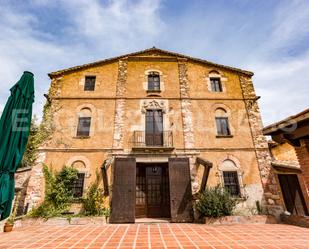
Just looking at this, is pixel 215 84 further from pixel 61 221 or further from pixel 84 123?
pixel 61 221

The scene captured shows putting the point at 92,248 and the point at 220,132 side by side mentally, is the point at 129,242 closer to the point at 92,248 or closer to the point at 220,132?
the point at 92,248

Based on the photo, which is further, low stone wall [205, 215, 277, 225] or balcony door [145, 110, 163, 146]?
balcony door [145, 110, 163, 146]

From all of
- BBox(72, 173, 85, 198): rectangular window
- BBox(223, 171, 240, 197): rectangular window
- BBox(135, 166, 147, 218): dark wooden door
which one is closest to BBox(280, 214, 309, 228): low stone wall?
BBox(223, 171, 240, 197): rectangular window

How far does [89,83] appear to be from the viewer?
12.5 meters

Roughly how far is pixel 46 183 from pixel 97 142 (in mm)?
3220

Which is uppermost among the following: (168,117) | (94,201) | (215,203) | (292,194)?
(168,117)

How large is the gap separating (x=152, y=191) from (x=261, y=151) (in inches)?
262

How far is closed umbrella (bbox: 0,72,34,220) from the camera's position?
3.96 meters

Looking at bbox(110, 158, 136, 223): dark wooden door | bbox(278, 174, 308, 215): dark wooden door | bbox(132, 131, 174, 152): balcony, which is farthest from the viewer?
bbox(132, 131, 174, 152): balcony

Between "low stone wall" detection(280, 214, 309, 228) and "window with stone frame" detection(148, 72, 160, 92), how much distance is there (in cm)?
974

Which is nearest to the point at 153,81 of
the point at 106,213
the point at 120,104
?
the point at 120,104

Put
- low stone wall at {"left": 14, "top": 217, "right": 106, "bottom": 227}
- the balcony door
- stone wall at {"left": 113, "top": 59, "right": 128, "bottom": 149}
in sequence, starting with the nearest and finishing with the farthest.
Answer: low stone wall at {"left": 14, "top": 217, "right": 106, "bottom": 227} < stone wall at {"left": 113, "top": 59, "right": 128, "bottom": 149} < the balcony door

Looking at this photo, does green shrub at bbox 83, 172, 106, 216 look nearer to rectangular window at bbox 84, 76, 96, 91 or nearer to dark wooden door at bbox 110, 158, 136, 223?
dark wooden door at bbox 110, 158, 136, 223

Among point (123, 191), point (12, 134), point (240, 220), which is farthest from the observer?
point (123, 191)
